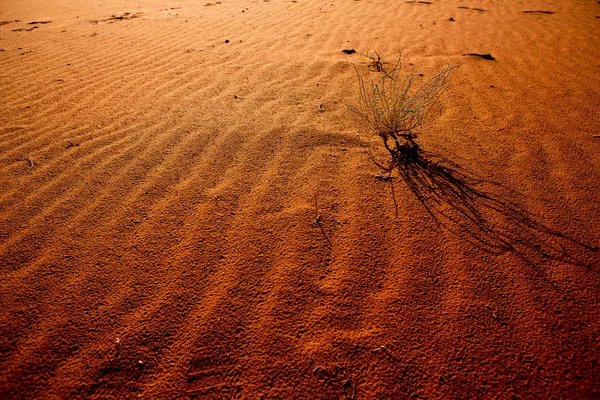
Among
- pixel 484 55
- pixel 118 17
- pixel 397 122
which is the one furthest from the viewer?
pixel 118 17

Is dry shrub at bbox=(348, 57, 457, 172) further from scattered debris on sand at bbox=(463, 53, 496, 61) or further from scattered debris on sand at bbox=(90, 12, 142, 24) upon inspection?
scattered debris on sand at bbox=(90, 12, 142, 24)

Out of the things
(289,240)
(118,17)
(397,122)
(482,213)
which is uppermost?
(118,17)

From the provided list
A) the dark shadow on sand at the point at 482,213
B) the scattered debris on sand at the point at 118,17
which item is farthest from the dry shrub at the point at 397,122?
the scattered debris on sand at the point at 118,17

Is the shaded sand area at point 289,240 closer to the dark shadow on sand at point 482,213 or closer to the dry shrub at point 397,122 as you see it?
the dark shadow on sand at point 482,213

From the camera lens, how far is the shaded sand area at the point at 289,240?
3.43 ft

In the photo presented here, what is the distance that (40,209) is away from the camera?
1.65 m

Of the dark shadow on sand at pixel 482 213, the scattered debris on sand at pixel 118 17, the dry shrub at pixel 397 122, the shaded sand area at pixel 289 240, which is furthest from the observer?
the scattered debris on sand at pixel 118 17

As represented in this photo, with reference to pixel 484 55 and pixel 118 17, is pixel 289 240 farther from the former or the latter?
pixel 118 17

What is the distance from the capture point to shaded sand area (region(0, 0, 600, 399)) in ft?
3.43

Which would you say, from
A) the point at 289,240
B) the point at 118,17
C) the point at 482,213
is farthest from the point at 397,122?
the point at 118,17

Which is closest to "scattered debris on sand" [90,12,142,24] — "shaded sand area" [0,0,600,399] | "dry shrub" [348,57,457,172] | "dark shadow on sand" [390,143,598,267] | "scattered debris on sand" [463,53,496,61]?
"shaded sand area" [0,0,600,399]

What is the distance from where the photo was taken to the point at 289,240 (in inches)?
57.2

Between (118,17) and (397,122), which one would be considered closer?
(397,122)

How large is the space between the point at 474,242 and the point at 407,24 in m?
4.21
